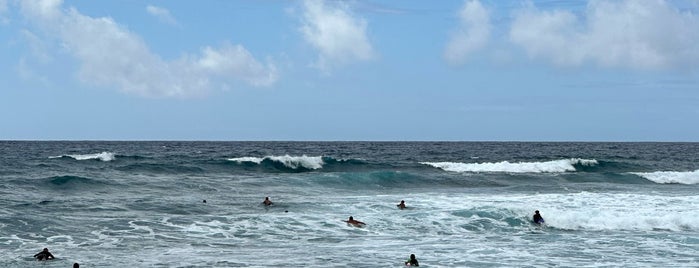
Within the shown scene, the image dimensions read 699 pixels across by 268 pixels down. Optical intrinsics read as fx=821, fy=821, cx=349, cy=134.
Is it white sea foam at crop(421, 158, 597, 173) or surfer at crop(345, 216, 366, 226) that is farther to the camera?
white sea foam at crop(421, 158, 597, 173)

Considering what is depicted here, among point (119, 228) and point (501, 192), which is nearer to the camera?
point (119, 228)

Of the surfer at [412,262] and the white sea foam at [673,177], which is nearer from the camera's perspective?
the surfer at [412,262]

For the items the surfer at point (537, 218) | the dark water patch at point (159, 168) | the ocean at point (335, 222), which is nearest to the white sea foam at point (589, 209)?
the ocean at point (335, 222)

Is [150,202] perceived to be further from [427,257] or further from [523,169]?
[523,169]

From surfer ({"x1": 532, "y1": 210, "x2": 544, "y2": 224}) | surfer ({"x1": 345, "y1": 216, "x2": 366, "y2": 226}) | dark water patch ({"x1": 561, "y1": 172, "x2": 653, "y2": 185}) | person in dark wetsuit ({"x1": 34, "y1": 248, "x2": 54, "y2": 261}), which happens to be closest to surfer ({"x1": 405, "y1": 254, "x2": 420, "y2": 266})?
surfer ({"x1": 345, "y1": 216, "x2": 366, "y2": 226})

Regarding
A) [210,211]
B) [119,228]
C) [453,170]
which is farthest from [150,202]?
[453,170]

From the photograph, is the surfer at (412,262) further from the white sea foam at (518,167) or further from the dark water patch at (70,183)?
the white sea foam at (518,167)

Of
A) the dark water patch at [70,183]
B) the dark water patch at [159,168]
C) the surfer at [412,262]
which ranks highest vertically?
the dark water patch at [159,168]

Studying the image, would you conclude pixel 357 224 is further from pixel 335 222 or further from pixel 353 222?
pixel 335 222

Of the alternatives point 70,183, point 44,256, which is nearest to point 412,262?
point 44,256

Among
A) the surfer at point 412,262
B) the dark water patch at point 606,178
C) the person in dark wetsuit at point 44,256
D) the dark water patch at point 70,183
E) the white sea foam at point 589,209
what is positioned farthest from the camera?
the dark water patch at point 606,178

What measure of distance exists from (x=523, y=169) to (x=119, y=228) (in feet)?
138

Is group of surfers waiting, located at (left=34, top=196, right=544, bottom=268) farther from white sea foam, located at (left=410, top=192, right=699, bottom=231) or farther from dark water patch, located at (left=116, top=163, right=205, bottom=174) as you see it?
dark water patch, located at (left=116, top=163, right=205, bottom=174)

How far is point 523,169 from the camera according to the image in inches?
2473
